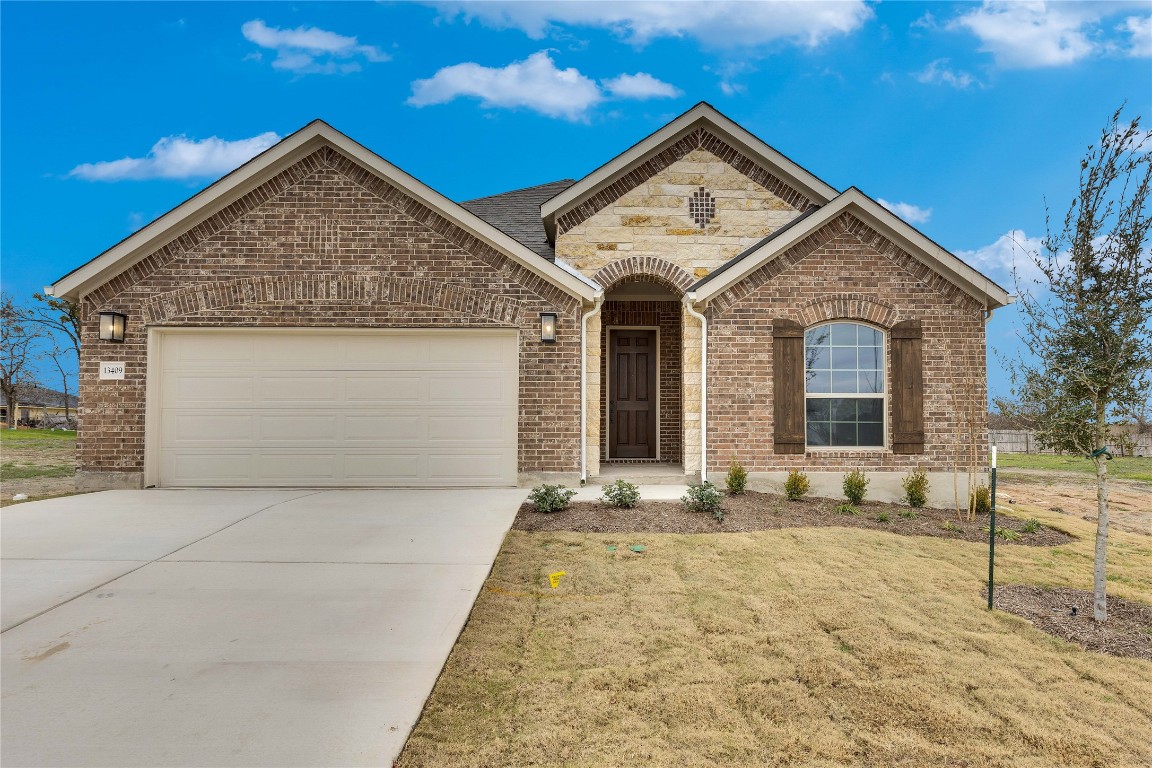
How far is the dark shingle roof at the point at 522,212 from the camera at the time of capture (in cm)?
1126

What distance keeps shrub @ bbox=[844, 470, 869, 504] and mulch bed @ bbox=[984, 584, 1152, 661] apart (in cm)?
319

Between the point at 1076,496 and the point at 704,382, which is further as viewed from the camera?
the point at 1076,496

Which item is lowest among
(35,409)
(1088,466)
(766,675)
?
(1088,466)

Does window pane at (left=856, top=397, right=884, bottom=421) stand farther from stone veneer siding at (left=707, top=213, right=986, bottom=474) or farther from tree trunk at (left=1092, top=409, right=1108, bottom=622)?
tree trunk at (left=1092, top=409, right=1108, bottom=622)

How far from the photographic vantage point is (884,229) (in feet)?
30.7

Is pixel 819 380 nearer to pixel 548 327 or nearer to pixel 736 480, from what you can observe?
pixel 736 480

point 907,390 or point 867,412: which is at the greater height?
point 907,390

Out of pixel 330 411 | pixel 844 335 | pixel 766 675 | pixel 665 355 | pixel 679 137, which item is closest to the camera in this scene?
pixel 766 675

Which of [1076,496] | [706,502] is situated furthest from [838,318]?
[1076,496]

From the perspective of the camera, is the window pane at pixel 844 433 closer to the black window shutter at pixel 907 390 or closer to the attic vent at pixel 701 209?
the black window shutter at pixel 907 390

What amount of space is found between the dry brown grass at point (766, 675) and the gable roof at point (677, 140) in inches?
245

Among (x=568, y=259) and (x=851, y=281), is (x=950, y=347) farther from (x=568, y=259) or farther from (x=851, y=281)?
(x=568, y=259)

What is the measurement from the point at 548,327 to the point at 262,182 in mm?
4682

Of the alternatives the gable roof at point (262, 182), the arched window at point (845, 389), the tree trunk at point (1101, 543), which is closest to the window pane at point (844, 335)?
the arched window at point (845, 389)
